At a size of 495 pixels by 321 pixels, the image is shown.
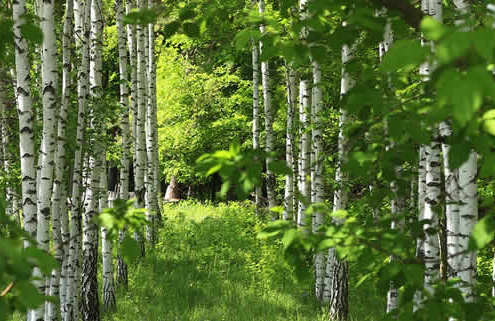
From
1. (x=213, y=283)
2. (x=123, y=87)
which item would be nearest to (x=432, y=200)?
(x=213, y=283)

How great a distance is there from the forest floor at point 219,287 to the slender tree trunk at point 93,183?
64 centimetres

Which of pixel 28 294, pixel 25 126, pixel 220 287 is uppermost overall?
pixel 25 126

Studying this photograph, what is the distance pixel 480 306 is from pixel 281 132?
14.1 metres

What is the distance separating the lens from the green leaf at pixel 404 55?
1327mm

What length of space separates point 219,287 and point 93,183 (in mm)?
3327

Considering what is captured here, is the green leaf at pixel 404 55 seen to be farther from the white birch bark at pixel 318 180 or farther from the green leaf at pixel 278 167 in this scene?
the white birch bark at pixel 318 180

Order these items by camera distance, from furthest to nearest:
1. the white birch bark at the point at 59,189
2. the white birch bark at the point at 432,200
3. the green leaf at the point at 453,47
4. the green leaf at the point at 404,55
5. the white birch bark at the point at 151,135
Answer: the white birch bark at the point at 151,135 → the white birch bark at the point at 59,189 → the white birch bark at the point at 432,200 → the green leaf at the point at 404,55 → the green leaf at the point at 453,47

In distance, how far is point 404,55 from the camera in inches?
52.7

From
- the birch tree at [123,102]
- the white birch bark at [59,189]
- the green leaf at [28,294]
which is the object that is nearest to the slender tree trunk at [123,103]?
the birch tree at [123,102]

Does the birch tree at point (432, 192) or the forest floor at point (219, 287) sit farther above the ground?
the birch tree at point (432, 192)

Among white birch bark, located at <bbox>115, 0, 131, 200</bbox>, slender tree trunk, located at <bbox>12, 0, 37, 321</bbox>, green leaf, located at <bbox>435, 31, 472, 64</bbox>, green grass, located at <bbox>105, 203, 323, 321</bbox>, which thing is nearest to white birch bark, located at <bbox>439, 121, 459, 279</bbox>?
green leaf, located at <bbox>435, 31, 472, 64</bbox>

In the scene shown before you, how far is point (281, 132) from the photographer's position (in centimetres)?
1627

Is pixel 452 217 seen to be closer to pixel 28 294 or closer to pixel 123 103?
pixel 28 294

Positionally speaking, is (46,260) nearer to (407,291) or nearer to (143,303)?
(407,291)
